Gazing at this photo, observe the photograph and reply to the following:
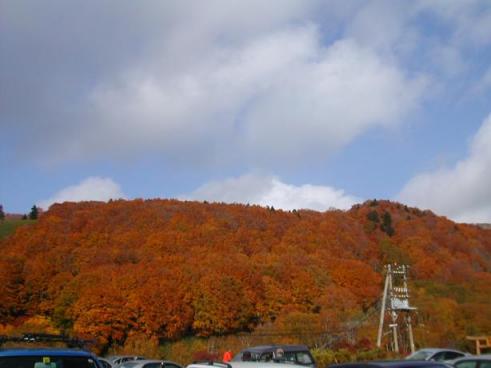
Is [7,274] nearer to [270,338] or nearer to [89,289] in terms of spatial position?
[89,289]

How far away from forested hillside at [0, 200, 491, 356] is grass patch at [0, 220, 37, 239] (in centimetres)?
665

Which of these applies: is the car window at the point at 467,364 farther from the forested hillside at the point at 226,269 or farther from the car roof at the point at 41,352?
the forested hillside at the point at 226,269

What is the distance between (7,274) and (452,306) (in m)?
66.4

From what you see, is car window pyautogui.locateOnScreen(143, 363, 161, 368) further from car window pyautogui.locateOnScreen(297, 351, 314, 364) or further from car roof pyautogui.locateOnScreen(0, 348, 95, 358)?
car roof pyautogui.locateOnScreen(0, 348, 95, 358)

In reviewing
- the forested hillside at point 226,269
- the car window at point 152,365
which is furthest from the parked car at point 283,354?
the forested hillside at point 226,269

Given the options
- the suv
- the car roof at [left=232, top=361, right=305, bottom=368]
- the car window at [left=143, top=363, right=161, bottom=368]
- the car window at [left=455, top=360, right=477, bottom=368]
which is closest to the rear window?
the car window at [left=143, top=363, right=161, bottom=368]

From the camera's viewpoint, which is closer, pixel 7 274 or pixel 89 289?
pixel 89 289

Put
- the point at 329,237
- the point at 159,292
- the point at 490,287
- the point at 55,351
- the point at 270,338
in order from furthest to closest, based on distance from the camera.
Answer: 1. the point at 329,237
2. the point at 490,287
3. the point at 159,292
4. the point at 270,338
5. the point at 55,351

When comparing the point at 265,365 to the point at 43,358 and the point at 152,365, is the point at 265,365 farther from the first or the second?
the point at 152,365

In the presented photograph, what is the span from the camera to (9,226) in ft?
461

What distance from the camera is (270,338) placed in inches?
3009

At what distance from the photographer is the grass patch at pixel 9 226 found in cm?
13339

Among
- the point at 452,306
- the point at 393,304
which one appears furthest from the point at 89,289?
the point at 393,304

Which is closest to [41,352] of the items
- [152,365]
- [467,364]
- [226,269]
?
[467,364]
